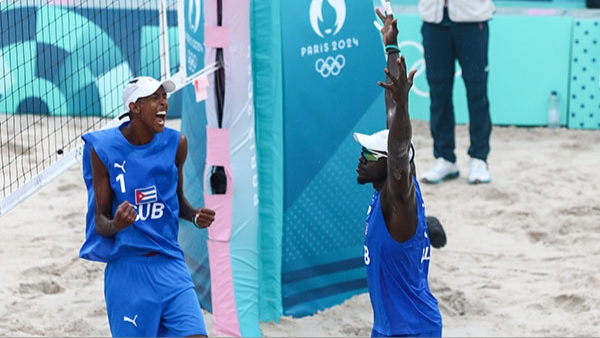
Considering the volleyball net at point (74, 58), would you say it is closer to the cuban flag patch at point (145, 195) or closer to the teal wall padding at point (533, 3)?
the teal wall padding at point (533, 3)

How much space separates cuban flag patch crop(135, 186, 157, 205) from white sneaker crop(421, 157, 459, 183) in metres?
4.63

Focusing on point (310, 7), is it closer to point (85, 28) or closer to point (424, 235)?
point (424, 235)

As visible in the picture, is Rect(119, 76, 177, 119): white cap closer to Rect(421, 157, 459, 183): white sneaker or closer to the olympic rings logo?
the olympic rings logo

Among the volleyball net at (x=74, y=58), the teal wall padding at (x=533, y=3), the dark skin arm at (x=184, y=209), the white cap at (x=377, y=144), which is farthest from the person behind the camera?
the teal wall padding at (x=533, y=3)

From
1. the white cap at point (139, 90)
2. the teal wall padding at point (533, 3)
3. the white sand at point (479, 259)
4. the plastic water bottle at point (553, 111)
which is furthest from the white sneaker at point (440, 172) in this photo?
the white cap at point (139, 90)

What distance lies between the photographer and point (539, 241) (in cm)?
768

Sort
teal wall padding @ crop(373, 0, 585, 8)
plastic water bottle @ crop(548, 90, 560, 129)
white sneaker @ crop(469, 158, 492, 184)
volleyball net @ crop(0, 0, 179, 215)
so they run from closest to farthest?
white sneaker @ crop(469, 158, 492, 184), volleyball net @ crop(0, 0, 179, 215), plastic water bottle @ crop(548, 90, 560, 129), teal wall padding @ crop(373, 0, 585, 8)

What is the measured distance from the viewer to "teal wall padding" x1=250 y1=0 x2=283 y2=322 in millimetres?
5840

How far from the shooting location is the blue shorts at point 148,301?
4688 mm

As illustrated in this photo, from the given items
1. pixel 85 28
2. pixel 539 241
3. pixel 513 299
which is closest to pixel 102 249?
pixel 513 299

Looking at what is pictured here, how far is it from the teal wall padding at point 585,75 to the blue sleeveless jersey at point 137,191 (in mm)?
6284

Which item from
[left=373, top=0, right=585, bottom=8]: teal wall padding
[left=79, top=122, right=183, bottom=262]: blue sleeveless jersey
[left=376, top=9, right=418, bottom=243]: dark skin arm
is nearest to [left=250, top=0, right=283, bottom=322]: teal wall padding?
[left=79, top=122, right=183, bottom=262]: blue sleeveless jersey

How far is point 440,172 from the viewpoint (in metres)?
9.05

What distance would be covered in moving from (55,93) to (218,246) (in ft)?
16.6
